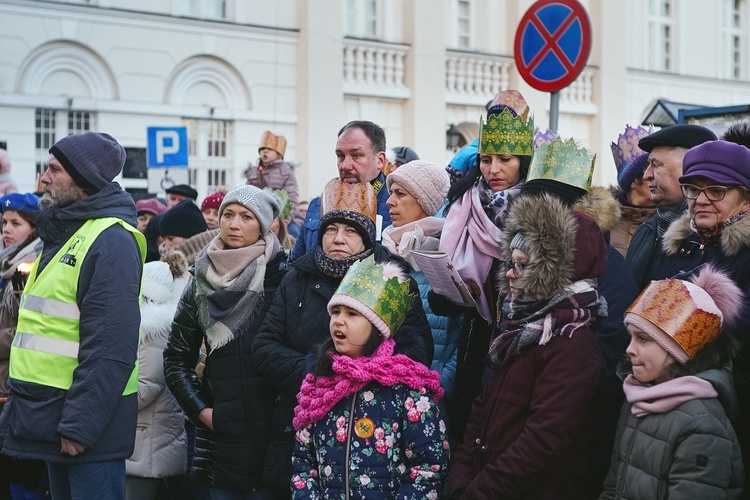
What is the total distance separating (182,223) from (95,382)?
8.80 feet

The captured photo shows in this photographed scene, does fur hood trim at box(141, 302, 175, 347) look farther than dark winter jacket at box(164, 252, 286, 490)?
Yes

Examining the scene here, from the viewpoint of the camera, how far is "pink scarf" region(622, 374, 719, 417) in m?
3.47

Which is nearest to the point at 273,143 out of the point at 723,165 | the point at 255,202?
the point at 255,202

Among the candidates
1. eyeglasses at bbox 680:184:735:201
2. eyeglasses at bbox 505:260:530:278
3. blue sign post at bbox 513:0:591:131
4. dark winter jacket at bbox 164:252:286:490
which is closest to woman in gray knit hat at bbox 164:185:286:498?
dark winter jacket at bbox 164:252:286:490

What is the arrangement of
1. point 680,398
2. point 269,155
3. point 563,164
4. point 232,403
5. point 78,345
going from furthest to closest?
point 269,155 < point 232,403 < point 78,345 < point 563,164 < point 680,398

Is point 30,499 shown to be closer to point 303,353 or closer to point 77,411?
point 77,411

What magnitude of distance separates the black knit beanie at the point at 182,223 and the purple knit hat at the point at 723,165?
155 inches

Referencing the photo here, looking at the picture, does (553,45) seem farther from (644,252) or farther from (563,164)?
(563,164)

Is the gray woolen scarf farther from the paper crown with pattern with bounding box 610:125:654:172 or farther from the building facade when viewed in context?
the building facade

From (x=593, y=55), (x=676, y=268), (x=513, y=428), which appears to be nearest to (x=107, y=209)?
(x=513, y=428)

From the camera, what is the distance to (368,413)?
397 centimetres

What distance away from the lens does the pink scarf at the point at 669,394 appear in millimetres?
3471

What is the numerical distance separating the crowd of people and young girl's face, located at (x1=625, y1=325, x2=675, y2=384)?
0.03 ft

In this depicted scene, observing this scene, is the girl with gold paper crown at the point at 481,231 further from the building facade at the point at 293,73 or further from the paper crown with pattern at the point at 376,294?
the building facade at the point at 293,73
